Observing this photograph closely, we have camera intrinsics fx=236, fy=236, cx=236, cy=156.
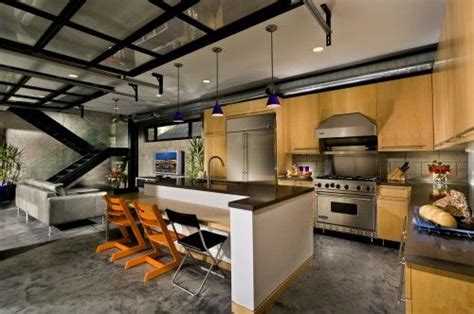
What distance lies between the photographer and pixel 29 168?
719 centimetres

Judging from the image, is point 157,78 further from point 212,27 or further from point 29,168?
point 29,168

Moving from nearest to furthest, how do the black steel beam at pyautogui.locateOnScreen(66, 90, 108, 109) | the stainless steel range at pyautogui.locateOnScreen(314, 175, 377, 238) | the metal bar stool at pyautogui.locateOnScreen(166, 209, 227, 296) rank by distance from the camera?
the metal bar stool at pyautogui.locateOnScreen(166, 209, 227, 296) → the stainless steel range at pyautogui.locateOnScreen(314, 175, 377, 238) → the black steel beam at pyautogui.locateOnScreen(66, 90, 108, 109)

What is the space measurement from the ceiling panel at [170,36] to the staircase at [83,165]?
5.85 m

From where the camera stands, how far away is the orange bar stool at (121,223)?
10.2 feet

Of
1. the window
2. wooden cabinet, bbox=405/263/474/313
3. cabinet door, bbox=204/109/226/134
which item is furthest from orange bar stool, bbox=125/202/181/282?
the window

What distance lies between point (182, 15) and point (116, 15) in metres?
0.72

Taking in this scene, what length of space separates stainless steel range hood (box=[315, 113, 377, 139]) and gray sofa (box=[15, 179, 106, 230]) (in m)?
4.50

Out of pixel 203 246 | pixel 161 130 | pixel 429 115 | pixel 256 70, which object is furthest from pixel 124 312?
pixel 161 130

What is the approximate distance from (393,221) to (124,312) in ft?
11.7

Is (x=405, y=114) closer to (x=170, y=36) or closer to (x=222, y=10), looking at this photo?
(x=222, y=10)

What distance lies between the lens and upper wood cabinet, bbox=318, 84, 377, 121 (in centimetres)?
377

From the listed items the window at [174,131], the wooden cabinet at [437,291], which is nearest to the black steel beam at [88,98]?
the window at [174,131]

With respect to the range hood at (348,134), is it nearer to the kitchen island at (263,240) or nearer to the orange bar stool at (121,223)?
the kitchen island at (263,240)

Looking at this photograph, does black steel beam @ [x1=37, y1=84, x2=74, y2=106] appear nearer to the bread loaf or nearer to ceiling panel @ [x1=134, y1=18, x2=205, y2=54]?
ceiling panel @ [x1=134, y1=18, x2=205, y2=54]
